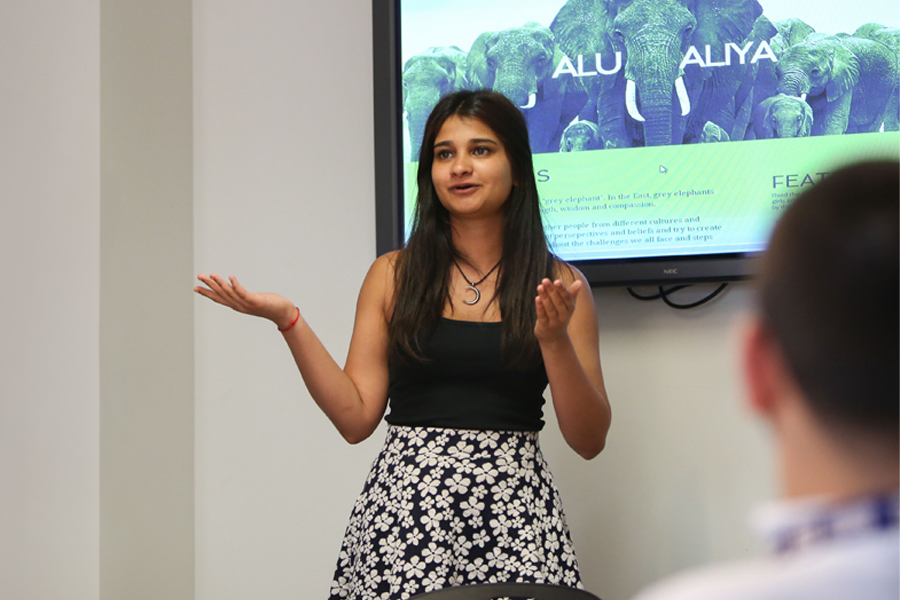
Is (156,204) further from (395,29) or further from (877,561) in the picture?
(877,561)

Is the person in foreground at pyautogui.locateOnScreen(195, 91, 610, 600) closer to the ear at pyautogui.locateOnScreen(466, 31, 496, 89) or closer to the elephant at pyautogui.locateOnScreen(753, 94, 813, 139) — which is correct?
the ear at pyautogui.locateOnScreen(466, 31, 496, 89)

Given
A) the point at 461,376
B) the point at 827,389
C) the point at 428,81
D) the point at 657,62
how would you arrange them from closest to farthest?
the point at 827,389, the point at 461,376, the point at 657,62, the point at 428,81

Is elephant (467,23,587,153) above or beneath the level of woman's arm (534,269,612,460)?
above

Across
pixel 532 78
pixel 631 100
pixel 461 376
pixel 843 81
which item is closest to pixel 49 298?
pixel 461 376

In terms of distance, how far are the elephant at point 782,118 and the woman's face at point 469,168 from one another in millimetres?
753

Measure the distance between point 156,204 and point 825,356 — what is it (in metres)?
2.24

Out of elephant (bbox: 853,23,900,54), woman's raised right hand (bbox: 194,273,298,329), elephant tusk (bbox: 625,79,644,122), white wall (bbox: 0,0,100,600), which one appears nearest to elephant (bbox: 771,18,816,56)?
elephant (bbox: 853,23,900,54)

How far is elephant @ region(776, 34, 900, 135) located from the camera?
1.95 metres

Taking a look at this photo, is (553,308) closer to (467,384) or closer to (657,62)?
(467,384)

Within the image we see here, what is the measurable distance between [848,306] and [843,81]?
1747 mm

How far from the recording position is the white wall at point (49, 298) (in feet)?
6.72

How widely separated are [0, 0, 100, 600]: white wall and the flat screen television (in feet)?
2.79

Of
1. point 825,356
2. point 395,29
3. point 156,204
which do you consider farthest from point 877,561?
point 156,204

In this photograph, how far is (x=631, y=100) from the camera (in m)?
2.07
